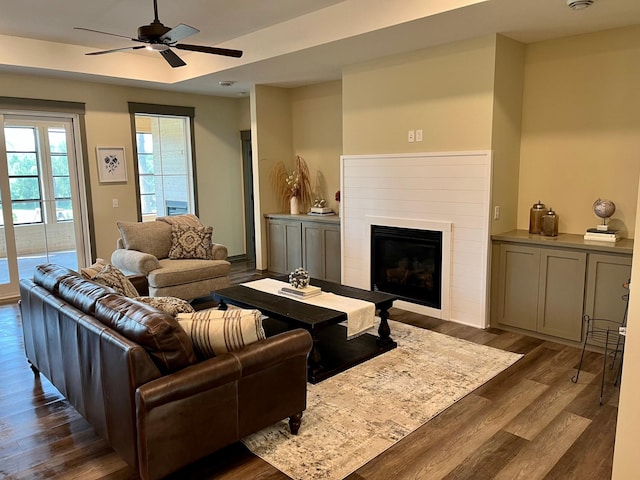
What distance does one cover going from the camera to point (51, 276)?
123 inches

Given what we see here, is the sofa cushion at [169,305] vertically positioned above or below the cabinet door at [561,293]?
above

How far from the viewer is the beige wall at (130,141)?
5.95 meters

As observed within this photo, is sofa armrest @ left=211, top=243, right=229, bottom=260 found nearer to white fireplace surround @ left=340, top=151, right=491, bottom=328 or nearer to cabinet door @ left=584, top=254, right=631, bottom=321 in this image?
white fireplace surround @ left=340, top=151, right=491, bottom=328

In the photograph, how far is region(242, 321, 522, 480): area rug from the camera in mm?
2547

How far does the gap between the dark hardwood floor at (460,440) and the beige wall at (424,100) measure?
2.21 m

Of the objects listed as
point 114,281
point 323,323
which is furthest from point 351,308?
point 114,281

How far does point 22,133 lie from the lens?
226 inches

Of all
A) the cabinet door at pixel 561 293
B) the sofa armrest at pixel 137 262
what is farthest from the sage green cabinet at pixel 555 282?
the sofa armrest at pixel 137 262

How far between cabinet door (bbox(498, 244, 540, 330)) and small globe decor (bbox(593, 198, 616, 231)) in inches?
22.5

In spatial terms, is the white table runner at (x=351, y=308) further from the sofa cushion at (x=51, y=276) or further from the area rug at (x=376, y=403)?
the sofa cushion at (x=51, y=276)

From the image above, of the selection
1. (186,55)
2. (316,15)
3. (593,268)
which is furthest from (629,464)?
(186,55)

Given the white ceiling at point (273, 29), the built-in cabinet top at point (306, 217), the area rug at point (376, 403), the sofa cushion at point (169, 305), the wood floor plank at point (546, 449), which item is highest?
the white ceiling at point (273, 29)

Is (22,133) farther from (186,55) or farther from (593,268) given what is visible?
(593,268)

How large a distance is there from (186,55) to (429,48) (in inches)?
125
